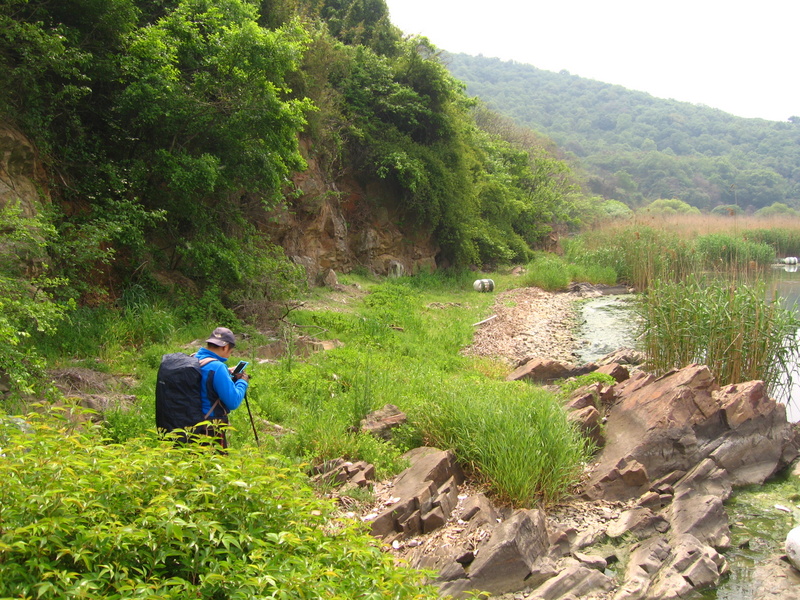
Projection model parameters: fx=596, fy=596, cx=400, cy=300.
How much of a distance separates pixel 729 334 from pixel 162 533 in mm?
8956

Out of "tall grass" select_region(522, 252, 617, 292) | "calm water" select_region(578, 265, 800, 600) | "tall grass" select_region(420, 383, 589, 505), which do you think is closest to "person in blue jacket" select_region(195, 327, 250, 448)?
"tall grass" select_region(420, 383, 589, 505)

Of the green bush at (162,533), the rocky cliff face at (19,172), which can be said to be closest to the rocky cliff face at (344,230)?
the rocky cliff face at (19,172)

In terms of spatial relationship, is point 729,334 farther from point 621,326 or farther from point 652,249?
point 652,249

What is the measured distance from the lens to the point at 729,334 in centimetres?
914

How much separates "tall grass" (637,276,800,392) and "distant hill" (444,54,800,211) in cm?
3898

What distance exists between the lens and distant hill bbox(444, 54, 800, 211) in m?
63.5

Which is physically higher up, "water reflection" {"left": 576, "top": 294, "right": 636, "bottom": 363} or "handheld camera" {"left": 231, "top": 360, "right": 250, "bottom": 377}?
"handheld camera" {"left": 231, "top": 360, "right": 250, "bottom": 377}

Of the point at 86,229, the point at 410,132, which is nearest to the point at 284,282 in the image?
the point at 86,229

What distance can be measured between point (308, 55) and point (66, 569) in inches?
626

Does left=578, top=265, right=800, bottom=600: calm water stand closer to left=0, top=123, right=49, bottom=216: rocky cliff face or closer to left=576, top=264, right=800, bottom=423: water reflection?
left=576, top=264, right=800, bottom=423: water reflection

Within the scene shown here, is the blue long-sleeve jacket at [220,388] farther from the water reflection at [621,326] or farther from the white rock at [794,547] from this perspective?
the water reflection at [621,326]

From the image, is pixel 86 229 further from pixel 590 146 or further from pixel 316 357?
pixel 590 146

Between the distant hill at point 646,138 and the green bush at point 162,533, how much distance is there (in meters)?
45.7

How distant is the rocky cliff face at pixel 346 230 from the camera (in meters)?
16.1
